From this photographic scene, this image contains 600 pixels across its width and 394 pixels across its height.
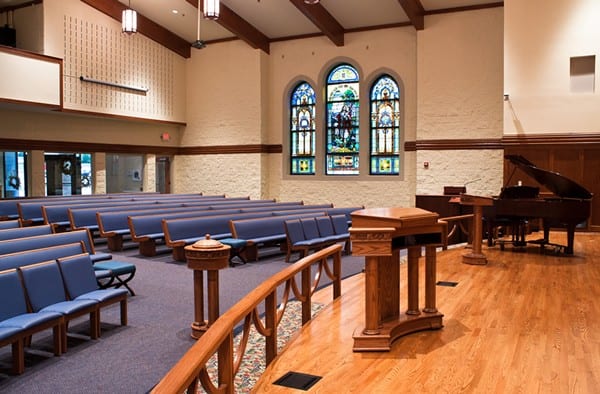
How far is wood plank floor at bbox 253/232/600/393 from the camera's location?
9.64ft

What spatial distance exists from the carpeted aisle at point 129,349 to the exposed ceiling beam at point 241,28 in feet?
30.0

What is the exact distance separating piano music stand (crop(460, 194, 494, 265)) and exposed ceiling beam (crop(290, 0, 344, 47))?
25.7 feet

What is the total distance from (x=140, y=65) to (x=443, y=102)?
8.47m

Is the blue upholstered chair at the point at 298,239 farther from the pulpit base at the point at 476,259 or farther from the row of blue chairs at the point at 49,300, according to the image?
the row of blue chairs at the point at 49,300

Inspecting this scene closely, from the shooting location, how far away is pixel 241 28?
14.4m

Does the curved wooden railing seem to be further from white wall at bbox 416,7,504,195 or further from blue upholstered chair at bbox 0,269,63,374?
white wall at bbox 416,7,504,195

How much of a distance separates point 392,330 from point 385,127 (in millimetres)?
11234

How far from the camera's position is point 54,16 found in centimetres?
1291

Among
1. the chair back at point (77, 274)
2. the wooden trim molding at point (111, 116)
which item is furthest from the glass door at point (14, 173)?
the chair back at point (77, 274)

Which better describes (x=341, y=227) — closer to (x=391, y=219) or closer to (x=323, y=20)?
(x=391, y=219)

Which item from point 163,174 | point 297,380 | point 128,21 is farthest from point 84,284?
point 163,174

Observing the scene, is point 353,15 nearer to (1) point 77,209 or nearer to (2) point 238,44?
(2) point 238,44

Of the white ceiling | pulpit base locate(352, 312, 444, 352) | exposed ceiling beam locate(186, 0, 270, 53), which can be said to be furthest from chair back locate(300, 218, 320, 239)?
exposed ceiling beam locate(186, 0, 270, 53)

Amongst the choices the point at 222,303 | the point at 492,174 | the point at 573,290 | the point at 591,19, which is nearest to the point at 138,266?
the point at 222,303
